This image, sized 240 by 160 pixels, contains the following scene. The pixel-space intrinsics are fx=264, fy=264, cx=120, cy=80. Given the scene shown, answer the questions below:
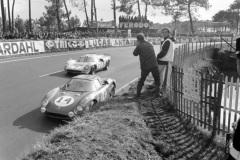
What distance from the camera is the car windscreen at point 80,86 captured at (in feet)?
26.0

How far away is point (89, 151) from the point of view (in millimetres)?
4020

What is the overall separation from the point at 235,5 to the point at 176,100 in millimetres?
71323

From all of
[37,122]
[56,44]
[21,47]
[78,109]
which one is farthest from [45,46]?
[78,109]

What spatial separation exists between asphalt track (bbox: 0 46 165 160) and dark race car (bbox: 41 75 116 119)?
0.35 meters

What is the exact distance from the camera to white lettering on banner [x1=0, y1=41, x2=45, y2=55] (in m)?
18.9

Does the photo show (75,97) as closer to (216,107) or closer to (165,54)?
(165,54)

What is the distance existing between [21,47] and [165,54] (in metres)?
15.6

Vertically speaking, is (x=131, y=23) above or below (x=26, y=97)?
Result: above

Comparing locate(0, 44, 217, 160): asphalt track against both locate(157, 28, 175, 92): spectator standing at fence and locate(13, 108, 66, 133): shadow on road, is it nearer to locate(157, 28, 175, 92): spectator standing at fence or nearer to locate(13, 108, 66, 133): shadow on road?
locate(13, 108, 66, 133): shadow on road

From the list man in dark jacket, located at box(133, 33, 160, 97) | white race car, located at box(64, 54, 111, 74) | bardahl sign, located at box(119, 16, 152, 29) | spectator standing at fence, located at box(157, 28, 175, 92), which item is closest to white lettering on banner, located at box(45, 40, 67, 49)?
white race car, located at box(64, 54, 111, 74)

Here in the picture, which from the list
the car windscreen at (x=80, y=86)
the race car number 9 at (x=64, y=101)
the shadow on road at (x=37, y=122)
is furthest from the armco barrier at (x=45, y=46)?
the race car number 9 at (x=64, y=101)

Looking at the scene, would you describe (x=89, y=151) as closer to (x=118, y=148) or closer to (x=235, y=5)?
(x=118, y=148)

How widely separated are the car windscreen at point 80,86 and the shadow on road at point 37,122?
44.9 inches

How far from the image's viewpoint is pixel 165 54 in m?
7.72
